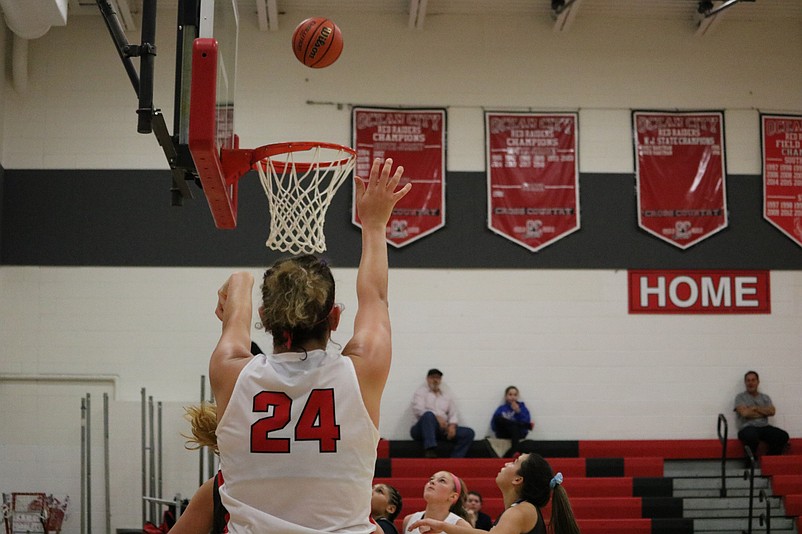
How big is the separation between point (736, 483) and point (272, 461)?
403 inches

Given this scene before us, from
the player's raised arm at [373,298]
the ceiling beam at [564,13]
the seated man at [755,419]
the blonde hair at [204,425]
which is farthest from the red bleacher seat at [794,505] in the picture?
the player's raised arm at [373,298]

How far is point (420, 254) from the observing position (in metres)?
11.6

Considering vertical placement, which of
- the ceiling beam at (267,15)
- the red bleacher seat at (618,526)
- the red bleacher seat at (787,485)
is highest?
the ceiling beam at (267,15)

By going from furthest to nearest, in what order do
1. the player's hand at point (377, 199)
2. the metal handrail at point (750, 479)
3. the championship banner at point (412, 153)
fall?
the championship banner at point (412, 153), the metal handrail at point (750, 479), the player's hand at point (377, 199)

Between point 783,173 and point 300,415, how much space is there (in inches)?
449

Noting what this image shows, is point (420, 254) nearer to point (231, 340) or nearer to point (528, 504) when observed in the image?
point (528, 504)

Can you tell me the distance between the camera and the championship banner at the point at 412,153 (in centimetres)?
1166


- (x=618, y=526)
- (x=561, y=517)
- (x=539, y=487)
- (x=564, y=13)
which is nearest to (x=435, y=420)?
(x=618, y=526)

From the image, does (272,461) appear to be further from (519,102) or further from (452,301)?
(519,102)

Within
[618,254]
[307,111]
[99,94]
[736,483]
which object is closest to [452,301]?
[618,254]

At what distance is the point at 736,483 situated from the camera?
1108 centimetres

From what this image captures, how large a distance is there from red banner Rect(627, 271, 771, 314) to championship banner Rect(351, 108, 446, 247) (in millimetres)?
2596

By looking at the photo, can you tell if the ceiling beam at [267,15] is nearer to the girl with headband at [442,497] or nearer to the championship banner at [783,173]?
the championship banner at [783,173]

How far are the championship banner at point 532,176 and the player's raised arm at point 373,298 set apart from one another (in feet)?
31.4
